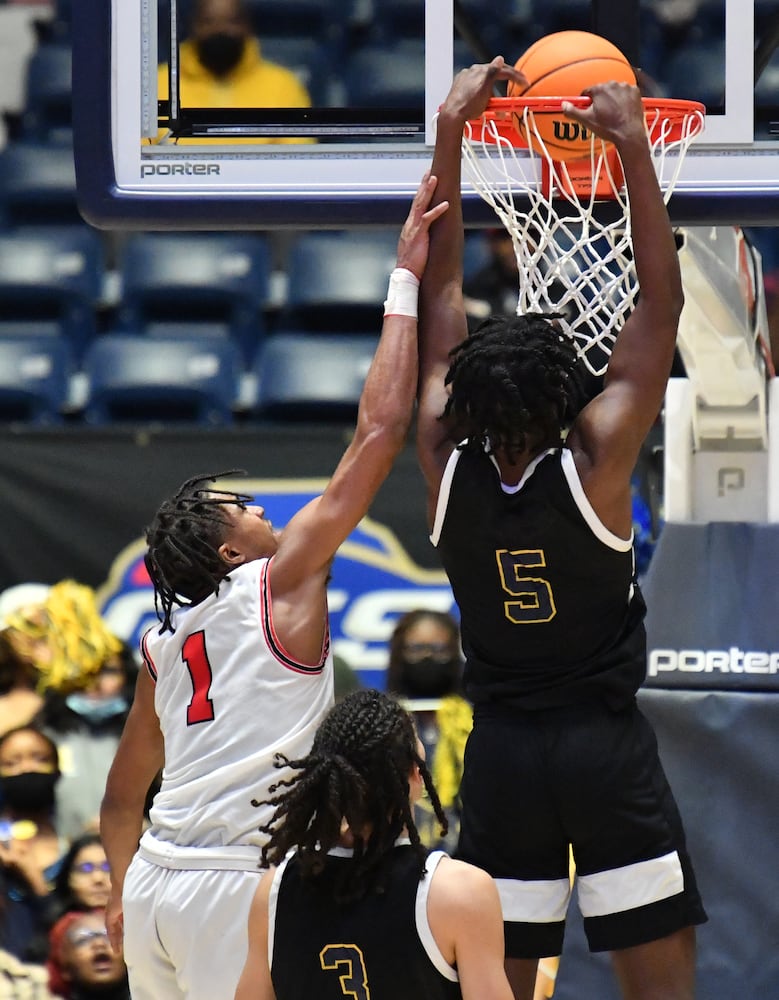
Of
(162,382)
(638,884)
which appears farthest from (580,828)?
(162,382)

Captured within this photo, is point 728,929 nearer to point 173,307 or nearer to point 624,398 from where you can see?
point 624,398

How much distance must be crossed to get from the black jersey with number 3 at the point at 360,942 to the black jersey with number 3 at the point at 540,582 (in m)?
0.59

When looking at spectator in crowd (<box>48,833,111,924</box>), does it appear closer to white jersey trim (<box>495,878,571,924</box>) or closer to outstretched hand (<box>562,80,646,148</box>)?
white jersey trim (<box>495,878,571,924</box>)

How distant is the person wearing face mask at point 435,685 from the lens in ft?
19.4

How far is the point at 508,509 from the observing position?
3.14 metres

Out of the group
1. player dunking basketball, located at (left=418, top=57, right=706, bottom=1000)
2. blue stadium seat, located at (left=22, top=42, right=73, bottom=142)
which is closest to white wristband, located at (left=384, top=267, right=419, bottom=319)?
player dunking basketball, located at (left=418, top=57, right=706, bottom=1000)

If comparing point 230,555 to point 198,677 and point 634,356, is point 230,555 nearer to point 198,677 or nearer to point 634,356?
point 198,677

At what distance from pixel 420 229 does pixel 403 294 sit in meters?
0.15

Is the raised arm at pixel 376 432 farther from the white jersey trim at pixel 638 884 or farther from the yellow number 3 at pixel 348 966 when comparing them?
the yellow number 3 at pixel 348 966

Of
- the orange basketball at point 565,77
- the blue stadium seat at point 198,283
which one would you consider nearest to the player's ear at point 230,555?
the orange basketball at point 565,77

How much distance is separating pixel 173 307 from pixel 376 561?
2.06 m

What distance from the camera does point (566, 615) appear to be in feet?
10.3

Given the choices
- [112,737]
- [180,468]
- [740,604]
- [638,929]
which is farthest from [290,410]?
[638,929]

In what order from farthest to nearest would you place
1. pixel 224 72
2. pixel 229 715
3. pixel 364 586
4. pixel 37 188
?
pixel 37 188, pixel 364 586, pixel 224 72, pixel 229 715
